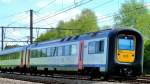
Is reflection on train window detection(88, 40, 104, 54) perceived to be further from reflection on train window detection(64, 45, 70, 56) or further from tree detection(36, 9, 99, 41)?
tree detection(36, 9, 99, 41)

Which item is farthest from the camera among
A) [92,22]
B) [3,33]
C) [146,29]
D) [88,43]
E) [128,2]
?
[92,22]

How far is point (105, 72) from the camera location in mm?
26688

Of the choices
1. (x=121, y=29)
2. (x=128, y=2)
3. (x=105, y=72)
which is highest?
(x=128, y=2)

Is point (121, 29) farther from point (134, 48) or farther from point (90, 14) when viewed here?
point (90, 14)

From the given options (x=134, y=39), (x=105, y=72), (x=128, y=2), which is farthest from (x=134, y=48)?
(x=128, y=2)

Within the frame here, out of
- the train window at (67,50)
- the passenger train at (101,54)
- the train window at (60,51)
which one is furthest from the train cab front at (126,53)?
the train window at (60,51)

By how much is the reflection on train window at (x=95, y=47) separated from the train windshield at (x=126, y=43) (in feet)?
3.09

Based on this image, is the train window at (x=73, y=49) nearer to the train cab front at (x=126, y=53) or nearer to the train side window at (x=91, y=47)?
A: the train side window at (x=91, y=47)

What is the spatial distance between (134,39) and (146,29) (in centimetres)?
5123

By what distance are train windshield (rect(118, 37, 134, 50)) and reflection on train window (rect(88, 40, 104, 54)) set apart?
94cm

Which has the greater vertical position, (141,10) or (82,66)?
(141,10)

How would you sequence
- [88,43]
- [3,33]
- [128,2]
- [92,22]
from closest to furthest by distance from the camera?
1. [88,43]
2. [3,33]
3. [128,2]
4. [92,22]

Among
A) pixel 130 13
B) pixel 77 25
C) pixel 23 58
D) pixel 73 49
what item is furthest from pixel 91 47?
pixel 77 25

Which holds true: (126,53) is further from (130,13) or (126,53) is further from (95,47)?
(130,13)
